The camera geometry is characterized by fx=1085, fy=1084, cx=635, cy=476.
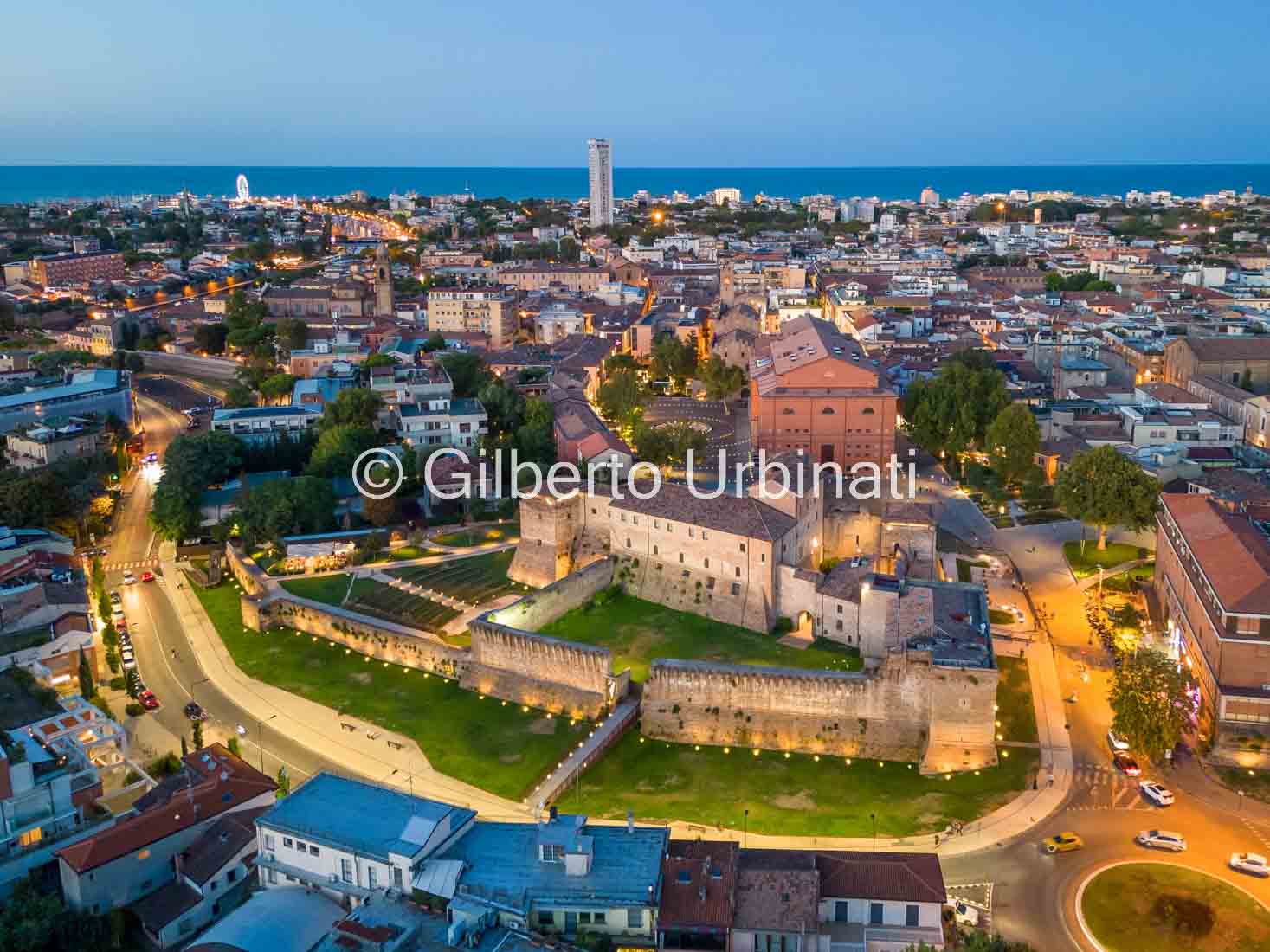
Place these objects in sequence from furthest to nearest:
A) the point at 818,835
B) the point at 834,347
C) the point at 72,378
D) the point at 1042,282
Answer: the point at 1042,282
the point at 72,378
the point at 834,347
the point at 818,835

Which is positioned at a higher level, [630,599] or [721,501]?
[721,501]

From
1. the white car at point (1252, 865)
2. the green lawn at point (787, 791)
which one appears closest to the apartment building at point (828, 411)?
the green lawn at point (787, 791)

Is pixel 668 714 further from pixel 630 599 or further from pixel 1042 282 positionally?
pixel 1042 282

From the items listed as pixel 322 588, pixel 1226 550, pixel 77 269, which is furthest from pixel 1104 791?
pixel 77 269

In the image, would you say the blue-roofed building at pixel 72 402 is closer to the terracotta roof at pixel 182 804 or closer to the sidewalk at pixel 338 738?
the sidewalk at pixel 338 738

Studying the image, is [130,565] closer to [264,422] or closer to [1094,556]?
[264,422]

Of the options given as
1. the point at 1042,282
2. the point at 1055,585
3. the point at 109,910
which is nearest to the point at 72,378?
the point at 109,910
